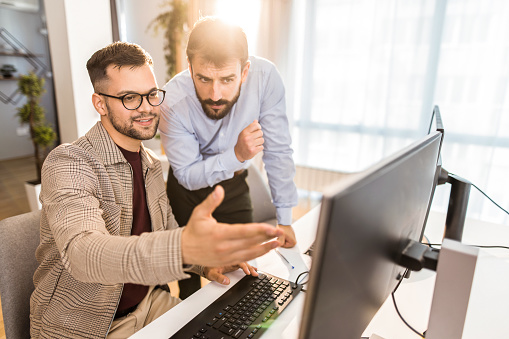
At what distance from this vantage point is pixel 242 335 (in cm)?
76

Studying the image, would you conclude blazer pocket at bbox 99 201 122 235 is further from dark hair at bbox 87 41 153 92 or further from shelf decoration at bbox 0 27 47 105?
shelf decoration at bbox 0 27 47 105

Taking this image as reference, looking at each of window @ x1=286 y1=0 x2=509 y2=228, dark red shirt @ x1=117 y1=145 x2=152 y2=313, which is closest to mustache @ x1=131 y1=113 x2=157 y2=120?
dark red shirt @ x1=117 y1=145 x2=152 y2=313

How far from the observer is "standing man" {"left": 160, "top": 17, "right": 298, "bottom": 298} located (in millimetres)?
1240

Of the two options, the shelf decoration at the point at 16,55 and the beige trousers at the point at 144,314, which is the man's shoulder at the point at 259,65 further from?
the shelf decoration at the point at 16,55

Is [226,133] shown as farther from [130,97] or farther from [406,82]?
[406,82]

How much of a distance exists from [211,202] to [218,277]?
0.49 m

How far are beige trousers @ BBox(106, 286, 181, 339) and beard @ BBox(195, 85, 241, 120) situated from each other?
70 centimetres

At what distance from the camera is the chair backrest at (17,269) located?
0.93 m

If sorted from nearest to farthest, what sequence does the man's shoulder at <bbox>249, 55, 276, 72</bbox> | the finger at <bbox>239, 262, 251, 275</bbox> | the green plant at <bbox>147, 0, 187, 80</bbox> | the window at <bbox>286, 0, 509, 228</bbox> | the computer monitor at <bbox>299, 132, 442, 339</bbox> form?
the computer monitor at <bbox>299, 132, 442, 339</bbox> → the finger at <bbox>239, 262, 251, 275</bbox> → the man's shoulder at <bbox>249, 55, 276, 72</bbox> → the window at <bbox>286, 0, 509, 228</bbox> → the green plant at <bbox>147, 0, 187, 80</bbox>

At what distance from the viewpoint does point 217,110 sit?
139cm

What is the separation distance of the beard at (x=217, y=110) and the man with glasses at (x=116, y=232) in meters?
0.26

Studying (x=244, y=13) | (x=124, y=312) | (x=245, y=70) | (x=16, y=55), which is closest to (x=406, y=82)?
(x=244, y=13)

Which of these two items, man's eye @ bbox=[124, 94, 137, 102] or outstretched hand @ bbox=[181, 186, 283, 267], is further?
man's eye @ bbox=[124, 94, 137, 102]

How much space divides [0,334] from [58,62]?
1.90 metres
